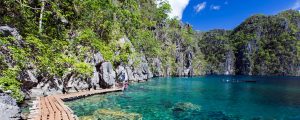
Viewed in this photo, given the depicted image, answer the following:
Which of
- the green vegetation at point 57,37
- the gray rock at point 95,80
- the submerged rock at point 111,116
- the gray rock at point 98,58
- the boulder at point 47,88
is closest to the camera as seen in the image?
the submerged rock at point 111,116

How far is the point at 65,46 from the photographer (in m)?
29.8

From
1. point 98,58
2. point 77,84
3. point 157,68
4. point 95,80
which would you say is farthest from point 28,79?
point 157,68

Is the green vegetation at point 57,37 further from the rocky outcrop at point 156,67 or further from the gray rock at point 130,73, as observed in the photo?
the rocky outcrop at point 156,67

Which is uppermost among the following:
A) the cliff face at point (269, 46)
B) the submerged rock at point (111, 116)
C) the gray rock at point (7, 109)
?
the cliff face at point (269, 46)

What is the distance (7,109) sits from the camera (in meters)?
12.3

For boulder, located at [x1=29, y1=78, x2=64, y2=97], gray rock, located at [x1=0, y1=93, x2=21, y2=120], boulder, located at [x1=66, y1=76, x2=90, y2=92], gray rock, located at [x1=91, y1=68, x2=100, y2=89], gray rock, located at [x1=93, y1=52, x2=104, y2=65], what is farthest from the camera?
gray rock, located at [x1=93, y1=52, x2=104, y2=65]

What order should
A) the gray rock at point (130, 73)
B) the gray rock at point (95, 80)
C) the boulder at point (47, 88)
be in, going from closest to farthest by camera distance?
the boulder at point (47, 88), the gray rock at point (95, 80), the gray rock at point (130, 73)

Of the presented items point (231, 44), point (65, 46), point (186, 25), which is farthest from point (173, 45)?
point (65, 46)

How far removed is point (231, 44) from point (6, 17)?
17874cm

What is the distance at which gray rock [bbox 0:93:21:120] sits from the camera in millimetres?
11992

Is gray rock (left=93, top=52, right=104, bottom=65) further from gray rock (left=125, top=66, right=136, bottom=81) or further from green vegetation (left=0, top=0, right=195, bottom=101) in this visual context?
gray rock (left=125, top=66, right=136, bottom=81)

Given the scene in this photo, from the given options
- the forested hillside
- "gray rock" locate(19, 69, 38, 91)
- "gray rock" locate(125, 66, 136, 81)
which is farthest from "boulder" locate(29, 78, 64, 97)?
"gray rock" locate(125, 66, 136, 81)

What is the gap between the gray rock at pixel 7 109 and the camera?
39.3ft

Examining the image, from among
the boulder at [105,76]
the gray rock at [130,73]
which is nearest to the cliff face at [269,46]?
the gray rock at [130,73]
